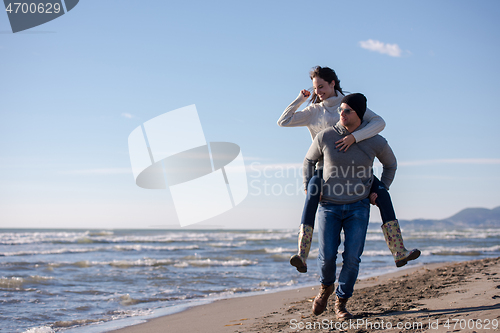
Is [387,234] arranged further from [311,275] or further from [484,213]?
[484,213]

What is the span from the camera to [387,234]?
315 cm

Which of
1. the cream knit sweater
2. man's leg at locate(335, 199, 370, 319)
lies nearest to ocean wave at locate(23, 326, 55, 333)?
man's leg at locate(335, 199, 370, 319)

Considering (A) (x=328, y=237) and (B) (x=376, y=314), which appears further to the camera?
(B) (x=376, y=314)

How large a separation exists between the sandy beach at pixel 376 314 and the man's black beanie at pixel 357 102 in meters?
1.62

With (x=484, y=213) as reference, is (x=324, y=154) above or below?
above

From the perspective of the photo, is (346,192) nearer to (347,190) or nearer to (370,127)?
(347,190)

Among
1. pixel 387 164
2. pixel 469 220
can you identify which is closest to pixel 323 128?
pixel 387 164

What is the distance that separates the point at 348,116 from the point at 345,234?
37.1 inches

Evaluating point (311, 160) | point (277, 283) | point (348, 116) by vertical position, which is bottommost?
point (277, 283)

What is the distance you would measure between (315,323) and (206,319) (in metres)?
1.95

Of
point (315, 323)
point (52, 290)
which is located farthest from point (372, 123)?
point (52, 290)

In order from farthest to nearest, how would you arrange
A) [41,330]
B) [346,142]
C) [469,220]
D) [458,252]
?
1. [469,220]
2. [458,252]
3. [41,330]
4. [346,142]

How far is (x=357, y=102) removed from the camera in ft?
9.94

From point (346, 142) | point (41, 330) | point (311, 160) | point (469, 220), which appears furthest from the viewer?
point (469, 220)
